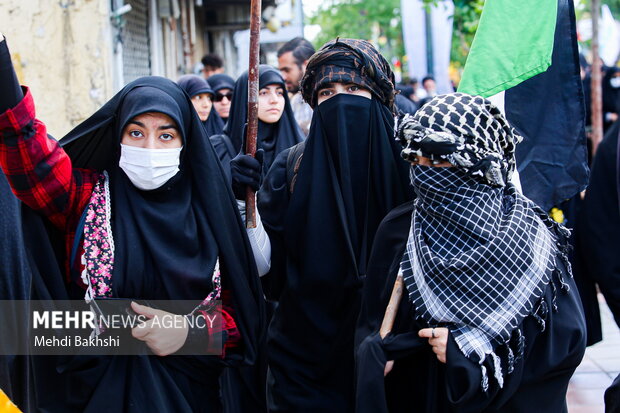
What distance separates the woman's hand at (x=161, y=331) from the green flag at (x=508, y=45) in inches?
59.9

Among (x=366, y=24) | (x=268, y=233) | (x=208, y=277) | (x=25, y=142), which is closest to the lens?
(x=25, y=142)

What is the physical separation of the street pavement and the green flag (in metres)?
1.89

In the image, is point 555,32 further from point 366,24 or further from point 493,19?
point 366,24

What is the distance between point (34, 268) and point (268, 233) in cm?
107

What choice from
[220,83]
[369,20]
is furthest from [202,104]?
[369,20]

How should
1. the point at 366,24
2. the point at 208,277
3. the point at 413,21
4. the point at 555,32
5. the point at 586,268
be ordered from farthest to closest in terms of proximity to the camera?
the point at 366,24 → the point at 413,21 → the point at 555,32 → the point at 586,268 → the point at 208,277

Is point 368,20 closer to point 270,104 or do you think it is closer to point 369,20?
point 369,20

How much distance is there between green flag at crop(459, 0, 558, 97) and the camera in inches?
129

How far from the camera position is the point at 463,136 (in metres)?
2.29

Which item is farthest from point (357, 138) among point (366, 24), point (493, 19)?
point (366, 24)

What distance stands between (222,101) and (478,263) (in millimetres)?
4714

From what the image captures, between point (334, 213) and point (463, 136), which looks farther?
point (334, 213)

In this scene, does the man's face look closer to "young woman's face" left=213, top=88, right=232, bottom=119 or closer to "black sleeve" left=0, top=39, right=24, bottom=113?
"young woman's face" left=213, top=88, right=232, bottom=119

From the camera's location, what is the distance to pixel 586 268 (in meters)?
3.02
